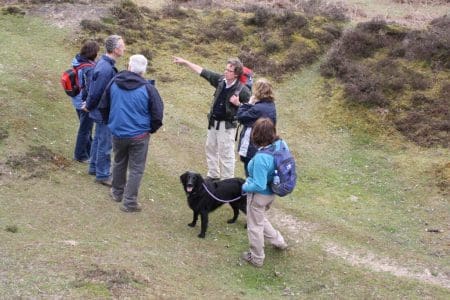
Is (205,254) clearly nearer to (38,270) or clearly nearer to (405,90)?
(38,270)

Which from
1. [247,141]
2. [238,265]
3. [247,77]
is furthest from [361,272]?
[247,77]

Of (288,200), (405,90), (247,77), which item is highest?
(247,77)

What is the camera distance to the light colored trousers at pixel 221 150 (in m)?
9.80

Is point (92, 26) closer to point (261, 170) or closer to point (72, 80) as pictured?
point (72, 80)

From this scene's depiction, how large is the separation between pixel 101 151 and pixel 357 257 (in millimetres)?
→ 4567

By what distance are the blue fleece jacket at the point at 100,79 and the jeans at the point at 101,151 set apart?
1.38ft

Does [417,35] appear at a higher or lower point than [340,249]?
higher

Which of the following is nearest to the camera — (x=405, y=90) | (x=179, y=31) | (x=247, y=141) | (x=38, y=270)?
(x=38, y=270)

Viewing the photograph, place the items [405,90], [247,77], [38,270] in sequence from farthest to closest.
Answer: [405,90] → [247,77] → [38,270]

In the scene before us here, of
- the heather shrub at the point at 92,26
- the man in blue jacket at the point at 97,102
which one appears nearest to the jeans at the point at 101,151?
the man in blue jacket at the point at 97,102

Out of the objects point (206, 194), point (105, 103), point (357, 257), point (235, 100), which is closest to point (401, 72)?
point (235, 100)

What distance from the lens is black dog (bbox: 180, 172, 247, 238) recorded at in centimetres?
822

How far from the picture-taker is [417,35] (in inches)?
738

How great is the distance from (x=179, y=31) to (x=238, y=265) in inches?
541
